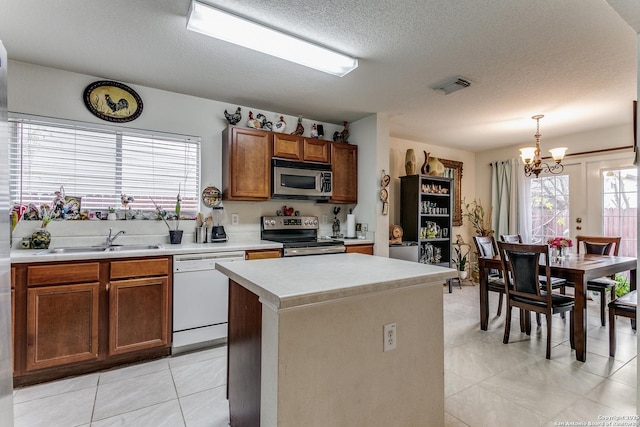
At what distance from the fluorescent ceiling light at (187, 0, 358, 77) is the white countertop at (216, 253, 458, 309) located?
1546 mm

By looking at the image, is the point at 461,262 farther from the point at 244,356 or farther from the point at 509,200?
the point at 244,356

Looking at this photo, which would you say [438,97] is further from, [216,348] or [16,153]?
[16,153]

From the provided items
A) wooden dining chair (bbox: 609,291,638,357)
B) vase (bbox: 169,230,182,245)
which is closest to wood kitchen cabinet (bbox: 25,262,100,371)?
vase (bbox: 169,230,182,245)

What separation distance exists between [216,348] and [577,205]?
5.36m

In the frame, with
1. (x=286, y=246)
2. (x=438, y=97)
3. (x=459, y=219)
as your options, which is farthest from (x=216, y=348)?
(x=459, y=219)

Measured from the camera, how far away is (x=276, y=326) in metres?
1.16

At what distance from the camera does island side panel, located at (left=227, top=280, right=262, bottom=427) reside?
53.8 inches

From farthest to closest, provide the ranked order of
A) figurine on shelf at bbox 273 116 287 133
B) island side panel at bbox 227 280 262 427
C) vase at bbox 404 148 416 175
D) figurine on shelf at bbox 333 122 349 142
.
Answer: vase at bbox 404 148 416 175, figurine on shelf at bbox 333 122 349 142, figurine on shelf at bbox 273 116 287 133, island side panel at bbox 227 280 262 427

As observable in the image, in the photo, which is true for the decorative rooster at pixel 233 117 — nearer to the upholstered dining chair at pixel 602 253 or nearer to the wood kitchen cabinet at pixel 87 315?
the wood kitchen cabinet at pixel 87 315

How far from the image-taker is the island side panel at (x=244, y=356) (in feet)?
4.49

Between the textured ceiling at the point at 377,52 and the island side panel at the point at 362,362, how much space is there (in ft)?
5.19

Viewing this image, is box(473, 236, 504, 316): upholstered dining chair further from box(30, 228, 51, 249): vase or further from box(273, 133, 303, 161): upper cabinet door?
box(30, 228, 51, 249): vase

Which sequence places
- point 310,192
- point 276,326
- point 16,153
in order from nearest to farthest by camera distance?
point 276,326, point 16,153, point 310,192

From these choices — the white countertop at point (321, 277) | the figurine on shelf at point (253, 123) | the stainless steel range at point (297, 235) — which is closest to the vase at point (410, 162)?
the stainless steel range at point (297, 235)
